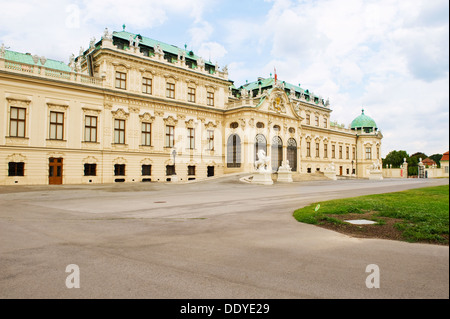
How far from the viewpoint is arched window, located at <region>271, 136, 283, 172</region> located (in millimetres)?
47125

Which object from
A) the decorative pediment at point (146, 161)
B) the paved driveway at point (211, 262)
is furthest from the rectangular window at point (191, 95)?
the paved driveway at point (211, 262)

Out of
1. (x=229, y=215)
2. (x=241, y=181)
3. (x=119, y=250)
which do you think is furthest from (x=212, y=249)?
(x=241, y=181)

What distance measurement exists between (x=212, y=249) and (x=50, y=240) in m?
3.90

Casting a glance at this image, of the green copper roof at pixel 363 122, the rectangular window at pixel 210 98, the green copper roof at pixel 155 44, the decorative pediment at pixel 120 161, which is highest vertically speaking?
the green copper roof at pixel 155 44

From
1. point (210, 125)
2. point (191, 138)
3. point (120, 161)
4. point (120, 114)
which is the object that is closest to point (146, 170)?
point (120, 161)

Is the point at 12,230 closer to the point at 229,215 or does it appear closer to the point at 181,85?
the point at 229,215

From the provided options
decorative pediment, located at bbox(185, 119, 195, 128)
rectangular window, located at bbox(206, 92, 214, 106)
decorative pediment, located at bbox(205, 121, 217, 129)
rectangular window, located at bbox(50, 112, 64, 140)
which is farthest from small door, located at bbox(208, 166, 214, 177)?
rectangular window, located at bbox(50, 112, 64, 140)

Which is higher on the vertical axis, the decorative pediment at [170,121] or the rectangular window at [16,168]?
the decorative pediment at [170,121]

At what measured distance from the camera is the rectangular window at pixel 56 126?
30.8m

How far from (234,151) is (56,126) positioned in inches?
897

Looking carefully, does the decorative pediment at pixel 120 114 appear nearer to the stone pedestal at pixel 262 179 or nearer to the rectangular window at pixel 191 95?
the rectangular window at pixel 191 95

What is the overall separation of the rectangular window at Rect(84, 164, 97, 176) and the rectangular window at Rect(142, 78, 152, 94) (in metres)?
11.0

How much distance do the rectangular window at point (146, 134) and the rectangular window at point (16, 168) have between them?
42.2ft

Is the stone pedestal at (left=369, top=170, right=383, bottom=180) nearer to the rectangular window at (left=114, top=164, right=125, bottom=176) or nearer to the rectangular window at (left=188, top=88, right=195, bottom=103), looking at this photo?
the rectangular window at (left=188, top=88, right=195, bottom=103)
